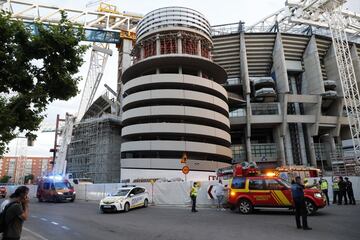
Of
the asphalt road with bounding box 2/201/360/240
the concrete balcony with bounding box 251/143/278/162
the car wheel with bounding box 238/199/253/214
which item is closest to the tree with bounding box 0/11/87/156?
the asphalt road with bounding box 2/201/360/240

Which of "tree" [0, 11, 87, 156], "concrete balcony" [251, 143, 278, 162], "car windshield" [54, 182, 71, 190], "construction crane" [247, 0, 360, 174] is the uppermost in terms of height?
"construction crane" [247, 0, 360, 174]

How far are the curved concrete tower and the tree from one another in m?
31.9

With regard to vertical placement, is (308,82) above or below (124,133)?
above

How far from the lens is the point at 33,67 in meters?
9.25

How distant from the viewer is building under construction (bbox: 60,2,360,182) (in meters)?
43.2

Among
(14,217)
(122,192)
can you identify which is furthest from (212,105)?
(14,217)

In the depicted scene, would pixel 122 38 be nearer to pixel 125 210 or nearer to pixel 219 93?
pixel 219 93

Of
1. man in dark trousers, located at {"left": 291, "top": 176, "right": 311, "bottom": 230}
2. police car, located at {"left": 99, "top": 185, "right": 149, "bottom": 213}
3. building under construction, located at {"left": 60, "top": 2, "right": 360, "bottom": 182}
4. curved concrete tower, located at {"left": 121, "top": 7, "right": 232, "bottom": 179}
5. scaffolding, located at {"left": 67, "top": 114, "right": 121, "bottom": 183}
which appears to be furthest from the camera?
scaffolding, located at {"left": 67, "top": 114, "right": 121, "bottom": 183}

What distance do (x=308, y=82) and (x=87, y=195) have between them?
46.1 metres

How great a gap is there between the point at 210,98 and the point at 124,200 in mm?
30486

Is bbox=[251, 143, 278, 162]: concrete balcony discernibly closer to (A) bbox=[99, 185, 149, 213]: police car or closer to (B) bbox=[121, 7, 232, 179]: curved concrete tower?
(B) bbox=[121, 7, 232, 179]: curved concrete tower

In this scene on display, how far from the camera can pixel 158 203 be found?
851 inches

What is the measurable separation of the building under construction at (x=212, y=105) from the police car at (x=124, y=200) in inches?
854

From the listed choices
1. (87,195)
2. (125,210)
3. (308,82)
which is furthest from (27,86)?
(308,82)
